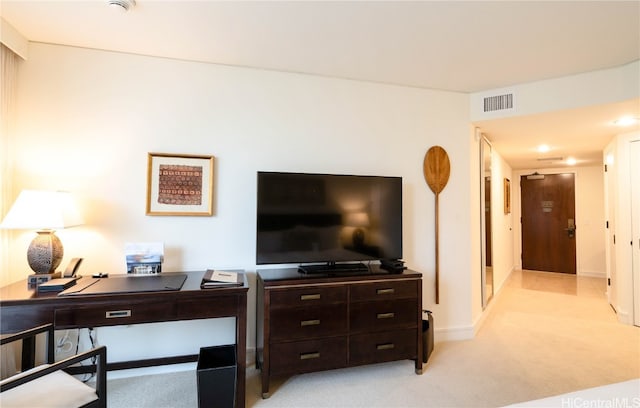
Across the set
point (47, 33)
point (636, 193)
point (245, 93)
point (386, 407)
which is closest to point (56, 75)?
point (47, 33)

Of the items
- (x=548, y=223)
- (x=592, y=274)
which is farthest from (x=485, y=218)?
(x=592, y=274)

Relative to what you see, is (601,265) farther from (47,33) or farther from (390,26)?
(47,33)

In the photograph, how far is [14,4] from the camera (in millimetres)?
1839

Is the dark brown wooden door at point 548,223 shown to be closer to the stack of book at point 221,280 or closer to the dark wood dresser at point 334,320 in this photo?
the dark wood dresser at point 334,320

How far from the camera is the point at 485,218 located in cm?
389

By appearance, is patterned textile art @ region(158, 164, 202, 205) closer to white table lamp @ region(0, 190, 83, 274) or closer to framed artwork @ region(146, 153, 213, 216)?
framed artwork @ region(146, 153, 213, 216)

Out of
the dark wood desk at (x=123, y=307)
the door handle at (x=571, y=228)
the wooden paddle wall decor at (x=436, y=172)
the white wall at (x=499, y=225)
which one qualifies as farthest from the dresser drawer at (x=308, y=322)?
the door handle at (x=571, y=228)

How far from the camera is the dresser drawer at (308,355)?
2.11 meters

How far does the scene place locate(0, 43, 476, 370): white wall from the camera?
7.40 ft

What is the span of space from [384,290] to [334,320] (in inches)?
17.7

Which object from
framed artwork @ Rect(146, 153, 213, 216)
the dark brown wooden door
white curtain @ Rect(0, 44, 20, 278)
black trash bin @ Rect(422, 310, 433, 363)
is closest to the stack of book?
framed artwork @ Rect(146, 153, 213, 216)

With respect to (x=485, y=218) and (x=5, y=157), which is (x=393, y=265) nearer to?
(x=485, y=218)

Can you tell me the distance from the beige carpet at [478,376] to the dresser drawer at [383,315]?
1.33 feet

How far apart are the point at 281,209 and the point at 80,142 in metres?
1.58
